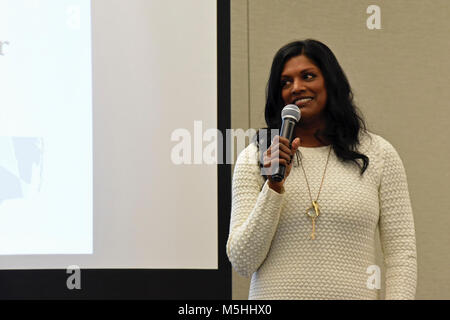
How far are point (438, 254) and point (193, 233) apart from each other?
952mm

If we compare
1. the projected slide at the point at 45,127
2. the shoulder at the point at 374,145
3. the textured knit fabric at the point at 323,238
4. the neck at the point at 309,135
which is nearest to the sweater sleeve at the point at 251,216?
the textured knit fabric at the point at 323,238

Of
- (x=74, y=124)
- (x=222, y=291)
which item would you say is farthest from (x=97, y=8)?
(x=222, y=291)

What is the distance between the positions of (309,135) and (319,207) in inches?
9.1

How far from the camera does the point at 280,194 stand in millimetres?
1490

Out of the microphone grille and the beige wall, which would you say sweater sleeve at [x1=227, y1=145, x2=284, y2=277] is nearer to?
the microphone grille

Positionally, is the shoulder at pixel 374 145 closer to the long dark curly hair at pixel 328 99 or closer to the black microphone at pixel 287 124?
the long dark curly hair at pixel 328 99

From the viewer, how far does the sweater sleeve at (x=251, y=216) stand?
1.49 m

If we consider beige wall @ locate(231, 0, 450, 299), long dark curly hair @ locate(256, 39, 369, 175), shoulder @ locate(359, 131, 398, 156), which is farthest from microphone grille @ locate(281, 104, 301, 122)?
beige wall @ locate(231, 0, 450, 299)

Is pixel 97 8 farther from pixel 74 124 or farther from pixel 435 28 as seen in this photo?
pixel 435 28

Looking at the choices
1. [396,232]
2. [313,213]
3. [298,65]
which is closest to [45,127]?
[298,65]

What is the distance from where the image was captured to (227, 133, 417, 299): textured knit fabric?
153cm

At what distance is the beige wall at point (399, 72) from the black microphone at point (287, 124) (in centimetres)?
95

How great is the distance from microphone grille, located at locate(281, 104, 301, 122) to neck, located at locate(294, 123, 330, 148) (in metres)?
0.16

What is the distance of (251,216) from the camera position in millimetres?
1515
